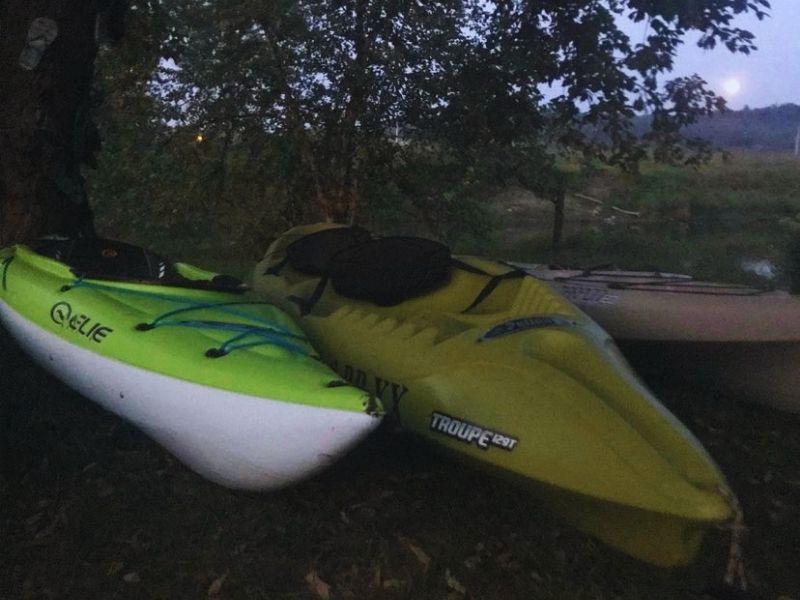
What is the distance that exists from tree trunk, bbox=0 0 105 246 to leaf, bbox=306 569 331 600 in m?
2.58

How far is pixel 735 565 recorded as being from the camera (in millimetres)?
2762

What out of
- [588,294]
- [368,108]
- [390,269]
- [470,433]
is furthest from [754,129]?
[470,433]

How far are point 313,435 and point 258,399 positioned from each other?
22 centimetres

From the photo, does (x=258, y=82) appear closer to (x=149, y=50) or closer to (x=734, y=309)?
(x=149, y=50)

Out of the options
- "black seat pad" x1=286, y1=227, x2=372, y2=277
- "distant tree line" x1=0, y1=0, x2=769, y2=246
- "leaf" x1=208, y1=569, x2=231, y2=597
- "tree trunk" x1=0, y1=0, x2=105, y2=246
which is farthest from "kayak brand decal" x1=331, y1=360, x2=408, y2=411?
"distant tree line" x1=0, y1=0, x2=769, y2=246

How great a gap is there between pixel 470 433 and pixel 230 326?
3.13 feet

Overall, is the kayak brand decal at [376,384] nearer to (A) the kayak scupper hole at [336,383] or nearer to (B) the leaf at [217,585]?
(A) the kayak scupper hole at [336,383]

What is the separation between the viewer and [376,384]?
11.6 feet

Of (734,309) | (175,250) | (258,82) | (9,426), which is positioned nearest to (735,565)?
(734,309)

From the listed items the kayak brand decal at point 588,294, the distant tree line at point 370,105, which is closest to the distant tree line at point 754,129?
the distant tree line at point 370,105

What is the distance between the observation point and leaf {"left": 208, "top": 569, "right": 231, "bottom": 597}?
284 cm

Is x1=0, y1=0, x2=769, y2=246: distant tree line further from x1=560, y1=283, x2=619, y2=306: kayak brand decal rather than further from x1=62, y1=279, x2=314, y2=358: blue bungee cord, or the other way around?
x1=62, y1=279, x2=314, y2=358: blue bungee cord

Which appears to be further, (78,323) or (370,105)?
(370,105)

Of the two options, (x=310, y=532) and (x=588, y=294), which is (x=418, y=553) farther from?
(x=588, y=294)
